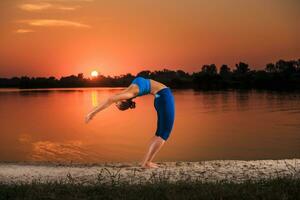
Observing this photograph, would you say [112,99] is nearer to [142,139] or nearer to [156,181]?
[156,181]

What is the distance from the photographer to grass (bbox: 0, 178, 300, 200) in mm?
8430

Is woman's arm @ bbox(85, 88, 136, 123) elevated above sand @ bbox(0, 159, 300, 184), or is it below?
above

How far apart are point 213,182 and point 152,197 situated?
161cm

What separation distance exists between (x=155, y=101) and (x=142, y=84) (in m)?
0.59

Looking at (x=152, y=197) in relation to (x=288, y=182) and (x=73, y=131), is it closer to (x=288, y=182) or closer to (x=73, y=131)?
(x=288, y=182)

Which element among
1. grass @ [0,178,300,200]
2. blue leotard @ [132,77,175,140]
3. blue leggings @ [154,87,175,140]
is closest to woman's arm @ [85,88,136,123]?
blue leotard @ [132,77,175,140]

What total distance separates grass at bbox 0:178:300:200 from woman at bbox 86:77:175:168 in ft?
6.20

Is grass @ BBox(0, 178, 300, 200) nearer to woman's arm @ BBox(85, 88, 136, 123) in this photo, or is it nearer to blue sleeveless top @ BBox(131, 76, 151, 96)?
woman's arm @ BBox(85, 88, 136, 123)

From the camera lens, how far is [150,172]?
1081cm

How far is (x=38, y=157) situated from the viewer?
66.4ft

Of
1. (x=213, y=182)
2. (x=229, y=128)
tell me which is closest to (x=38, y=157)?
(x=213, y=182)

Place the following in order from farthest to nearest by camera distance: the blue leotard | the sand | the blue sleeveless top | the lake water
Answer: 1. the lake water
2. the blue leotard
3. the blue sleeveless top
4. the sand

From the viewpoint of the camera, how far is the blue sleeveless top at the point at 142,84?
11.0 m

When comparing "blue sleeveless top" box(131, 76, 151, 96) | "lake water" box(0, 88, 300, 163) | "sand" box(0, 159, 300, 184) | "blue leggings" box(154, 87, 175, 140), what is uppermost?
"blue sleeveless top" box(131, 76, 151, 96)
